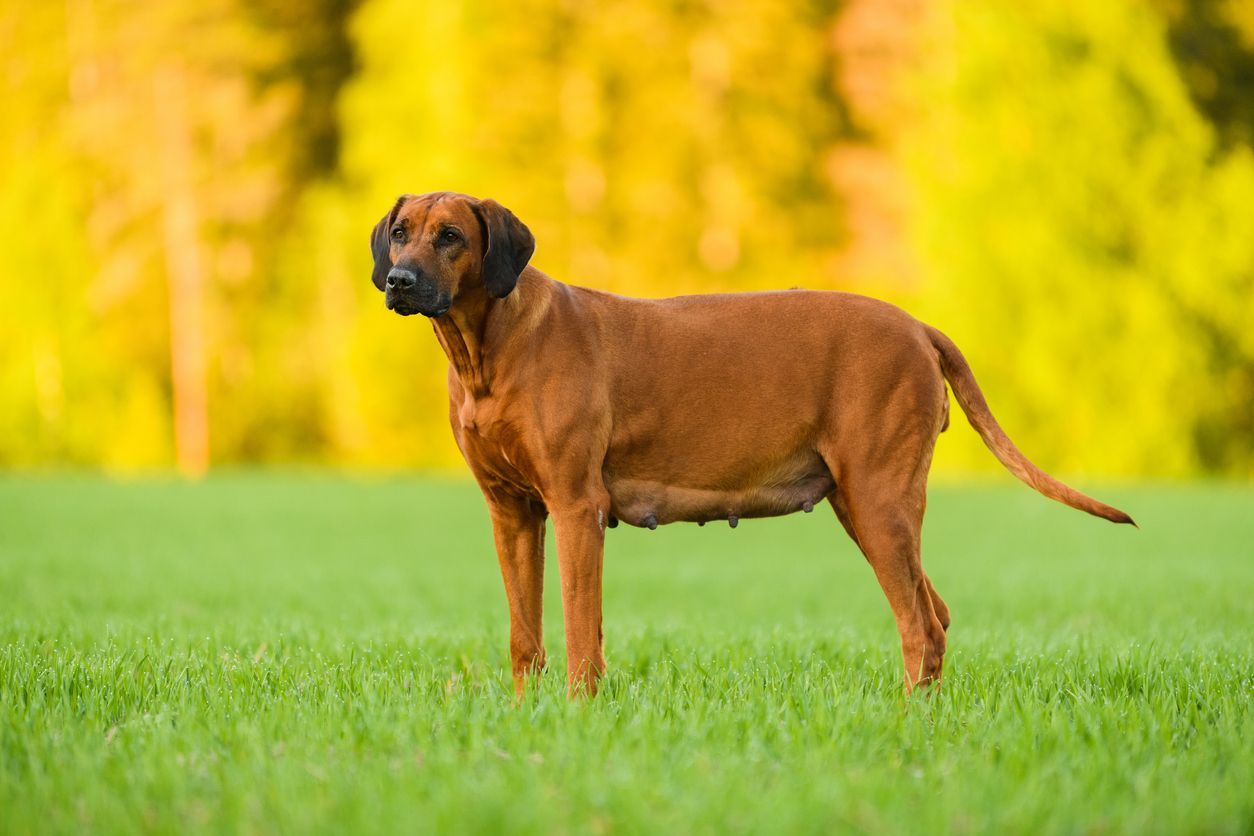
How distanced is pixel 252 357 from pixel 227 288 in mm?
2370

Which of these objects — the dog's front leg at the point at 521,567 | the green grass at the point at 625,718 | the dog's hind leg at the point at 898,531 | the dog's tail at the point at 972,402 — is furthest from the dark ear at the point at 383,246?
the dog's tail at the point at 972,402

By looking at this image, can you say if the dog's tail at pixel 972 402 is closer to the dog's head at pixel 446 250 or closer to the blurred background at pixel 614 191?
the dog's head at pixel 446 250

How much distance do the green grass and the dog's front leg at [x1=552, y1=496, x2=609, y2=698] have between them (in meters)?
0.17

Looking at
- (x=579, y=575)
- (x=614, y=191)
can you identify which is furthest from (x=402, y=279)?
(x=614, y=191)

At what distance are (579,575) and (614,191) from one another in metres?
29.6

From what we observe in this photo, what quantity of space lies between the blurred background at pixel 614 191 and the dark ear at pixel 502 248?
2127cm

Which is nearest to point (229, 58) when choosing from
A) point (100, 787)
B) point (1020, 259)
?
point (1020, 259)

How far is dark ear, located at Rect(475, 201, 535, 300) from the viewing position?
198 inches

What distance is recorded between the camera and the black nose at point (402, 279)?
4848mm

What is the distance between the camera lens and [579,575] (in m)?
5.05

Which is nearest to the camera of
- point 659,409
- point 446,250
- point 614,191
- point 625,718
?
point 625,718

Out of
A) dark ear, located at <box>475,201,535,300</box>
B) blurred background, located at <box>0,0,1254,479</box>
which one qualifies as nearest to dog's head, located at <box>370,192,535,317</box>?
dark ear, located at <box>475,201,535,300</box>

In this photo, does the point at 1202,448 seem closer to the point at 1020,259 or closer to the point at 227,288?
the point at 1020,259

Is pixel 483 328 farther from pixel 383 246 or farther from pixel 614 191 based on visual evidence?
pixel 614 191
